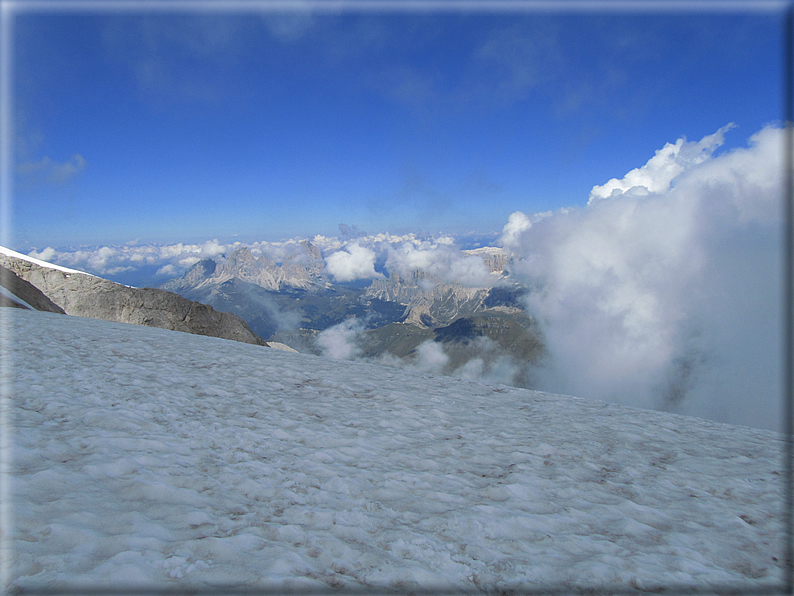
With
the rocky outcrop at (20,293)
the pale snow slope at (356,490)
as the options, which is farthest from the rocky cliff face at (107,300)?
the pale snow slope at (356,490)

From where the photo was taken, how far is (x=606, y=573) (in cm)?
484

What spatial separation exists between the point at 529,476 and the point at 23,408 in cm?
1137

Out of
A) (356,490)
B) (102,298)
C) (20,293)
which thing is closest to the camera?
(356,490)

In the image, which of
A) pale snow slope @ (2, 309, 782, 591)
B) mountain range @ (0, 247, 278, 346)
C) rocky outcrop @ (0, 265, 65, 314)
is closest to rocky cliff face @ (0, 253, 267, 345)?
mountain range @ (0, 247, 278, 346)

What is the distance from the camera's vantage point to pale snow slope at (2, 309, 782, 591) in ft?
14.6

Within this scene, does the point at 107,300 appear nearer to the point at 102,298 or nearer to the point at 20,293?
the point at 102,298

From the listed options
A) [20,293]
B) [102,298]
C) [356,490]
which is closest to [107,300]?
[102,298]

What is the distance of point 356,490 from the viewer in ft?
21.5

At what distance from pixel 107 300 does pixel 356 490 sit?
51.1 metres

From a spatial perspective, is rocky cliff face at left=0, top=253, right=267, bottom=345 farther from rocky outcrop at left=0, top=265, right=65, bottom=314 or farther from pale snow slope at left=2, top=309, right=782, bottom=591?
pale snow slope at left=2, top=309, right=782, bottom=591

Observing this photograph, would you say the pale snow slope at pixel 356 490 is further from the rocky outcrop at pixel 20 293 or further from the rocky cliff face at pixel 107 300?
the rocky cliff face at pixel 107 300

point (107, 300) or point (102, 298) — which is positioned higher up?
point (102, 298)

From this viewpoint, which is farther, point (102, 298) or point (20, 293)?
point (102, 298)

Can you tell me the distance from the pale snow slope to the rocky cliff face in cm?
3787
